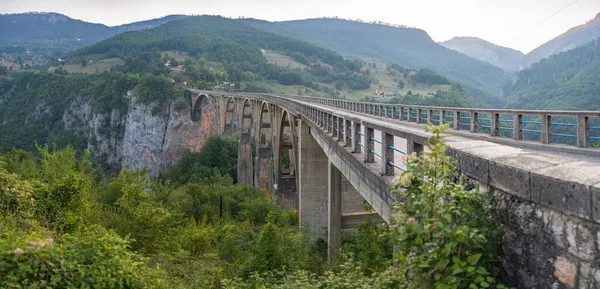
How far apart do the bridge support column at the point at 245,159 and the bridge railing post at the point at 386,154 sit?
151ft

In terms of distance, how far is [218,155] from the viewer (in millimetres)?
65438

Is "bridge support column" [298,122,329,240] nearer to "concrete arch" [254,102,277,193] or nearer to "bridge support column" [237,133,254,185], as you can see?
"concrete arch" [254,102,277,193]

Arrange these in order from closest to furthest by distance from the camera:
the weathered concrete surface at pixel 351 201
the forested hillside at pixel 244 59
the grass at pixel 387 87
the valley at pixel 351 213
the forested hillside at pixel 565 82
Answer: the valley at pixel 351 213 → the weathered concrete surface at pixel 351 201 → the forested hillside at pixel 565 82 → the grass at pixel 387 87 → the forested hillside at pixel 244 59

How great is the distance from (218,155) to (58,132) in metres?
52.3

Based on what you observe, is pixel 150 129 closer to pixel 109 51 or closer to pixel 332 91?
pixel 332 91

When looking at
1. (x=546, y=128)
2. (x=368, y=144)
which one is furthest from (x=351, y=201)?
(x=368, y=144)

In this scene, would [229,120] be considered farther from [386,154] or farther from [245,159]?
[386,154]

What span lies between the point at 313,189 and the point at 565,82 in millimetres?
74495

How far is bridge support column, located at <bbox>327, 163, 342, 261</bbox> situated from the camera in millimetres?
17650

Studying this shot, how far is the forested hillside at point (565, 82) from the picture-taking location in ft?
165

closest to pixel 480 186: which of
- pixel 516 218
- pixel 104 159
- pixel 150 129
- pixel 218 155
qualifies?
pixel 516 218

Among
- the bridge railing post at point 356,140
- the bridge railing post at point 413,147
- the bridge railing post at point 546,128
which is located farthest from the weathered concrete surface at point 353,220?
the bridge railing post at point 413,147

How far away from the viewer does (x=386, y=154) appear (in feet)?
26.1

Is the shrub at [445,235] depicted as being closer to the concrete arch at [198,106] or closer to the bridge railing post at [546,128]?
the bridge railing post at [546,128]
